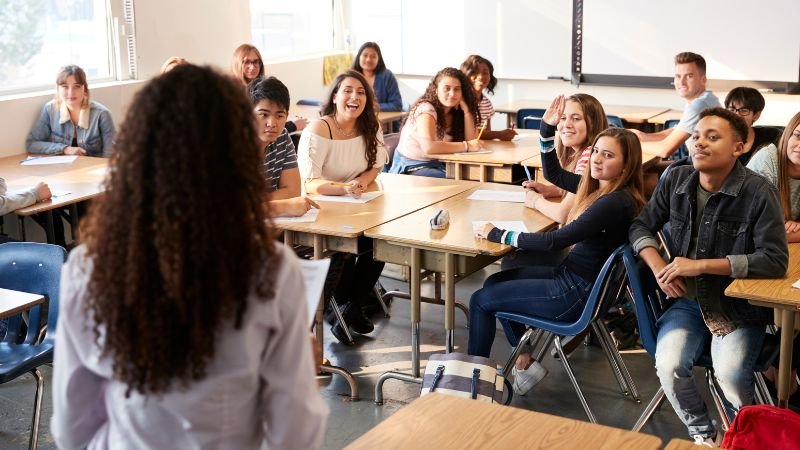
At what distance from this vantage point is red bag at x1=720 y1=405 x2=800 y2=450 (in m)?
2.32

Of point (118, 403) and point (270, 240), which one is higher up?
point (270, 240)

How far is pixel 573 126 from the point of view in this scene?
14.7 ft

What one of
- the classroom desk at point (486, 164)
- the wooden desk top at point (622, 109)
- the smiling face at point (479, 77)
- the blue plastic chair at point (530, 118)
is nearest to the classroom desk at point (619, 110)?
the wooden desk top at point (622, 109)

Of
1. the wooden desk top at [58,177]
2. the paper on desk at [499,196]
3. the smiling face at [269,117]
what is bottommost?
the paper on desk at [499,196]

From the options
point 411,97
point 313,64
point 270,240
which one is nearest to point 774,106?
point 411,97

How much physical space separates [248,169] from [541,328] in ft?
8.03

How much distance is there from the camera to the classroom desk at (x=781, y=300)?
294cm

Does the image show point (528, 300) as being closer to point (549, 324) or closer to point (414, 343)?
point (549, 324)

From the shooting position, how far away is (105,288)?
1392 millimetres

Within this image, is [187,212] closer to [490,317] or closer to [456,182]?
[490,317]

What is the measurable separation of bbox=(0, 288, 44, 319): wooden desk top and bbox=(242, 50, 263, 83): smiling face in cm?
378

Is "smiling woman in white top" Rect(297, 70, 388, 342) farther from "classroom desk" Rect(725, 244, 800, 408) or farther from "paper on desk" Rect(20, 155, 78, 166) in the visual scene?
"classroom desk" Rect(725, 244, 800, 408)

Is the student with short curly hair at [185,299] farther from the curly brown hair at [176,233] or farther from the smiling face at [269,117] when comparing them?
the smiling face at [269,117]

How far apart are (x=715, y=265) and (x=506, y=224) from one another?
1.02 meters
